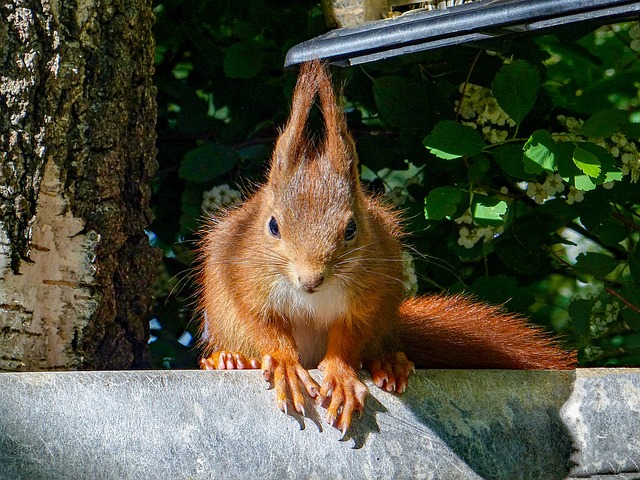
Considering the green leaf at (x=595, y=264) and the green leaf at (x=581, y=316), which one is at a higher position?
the green leaf at (x=595, y=264)

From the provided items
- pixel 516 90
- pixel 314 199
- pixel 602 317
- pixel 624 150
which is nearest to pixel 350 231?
pixel 314 199

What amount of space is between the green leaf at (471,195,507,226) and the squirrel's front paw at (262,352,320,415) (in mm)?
453

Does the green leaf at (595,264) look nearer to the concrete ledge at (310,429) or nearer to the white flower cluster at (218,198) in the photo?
the concrete ledge at (310,429)

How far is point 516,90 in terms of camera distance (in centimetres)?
163

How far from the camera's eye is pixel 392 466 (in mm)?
1256

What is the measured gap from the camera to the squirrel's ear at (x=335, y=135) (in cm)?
146

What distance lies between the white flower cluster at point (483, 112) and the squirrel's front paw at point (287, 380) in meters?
0.59

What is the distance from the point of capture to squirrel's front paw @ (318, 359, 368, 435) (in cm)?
129

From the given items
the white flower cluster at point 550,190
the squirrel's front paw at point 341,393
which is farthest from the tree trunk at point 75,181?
the white flower cluster at point 550,190

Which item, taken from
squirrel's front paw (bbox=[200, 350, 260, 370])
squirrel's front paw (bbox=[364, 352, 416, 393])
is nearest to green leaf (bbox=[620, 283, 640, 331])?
squirrel's front paw (bbox=[364, 352, 416, 393])

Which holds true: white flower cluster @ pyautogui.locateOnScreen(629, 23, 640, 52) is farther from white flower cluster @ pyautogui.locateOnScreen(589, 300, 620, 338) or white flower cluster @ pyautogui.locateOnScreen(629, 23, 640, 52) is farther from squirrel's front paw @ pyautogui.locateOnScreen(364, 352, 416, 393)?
squirrel's front paw @ pyautogui.locateOnScreen(364, 352, 416, 393)

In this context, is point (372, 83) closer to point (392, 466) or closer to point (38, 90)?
point (38, 90)

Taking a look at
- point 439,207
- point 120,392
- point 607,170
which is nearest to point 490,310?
point 439,207

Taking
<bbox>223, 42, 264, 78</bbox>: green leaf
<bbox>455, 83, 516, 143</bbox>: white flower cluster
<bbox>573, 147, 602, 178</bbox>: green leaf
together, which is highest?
<bbox>223, 42, 264, 78</bbox>: green leaf
